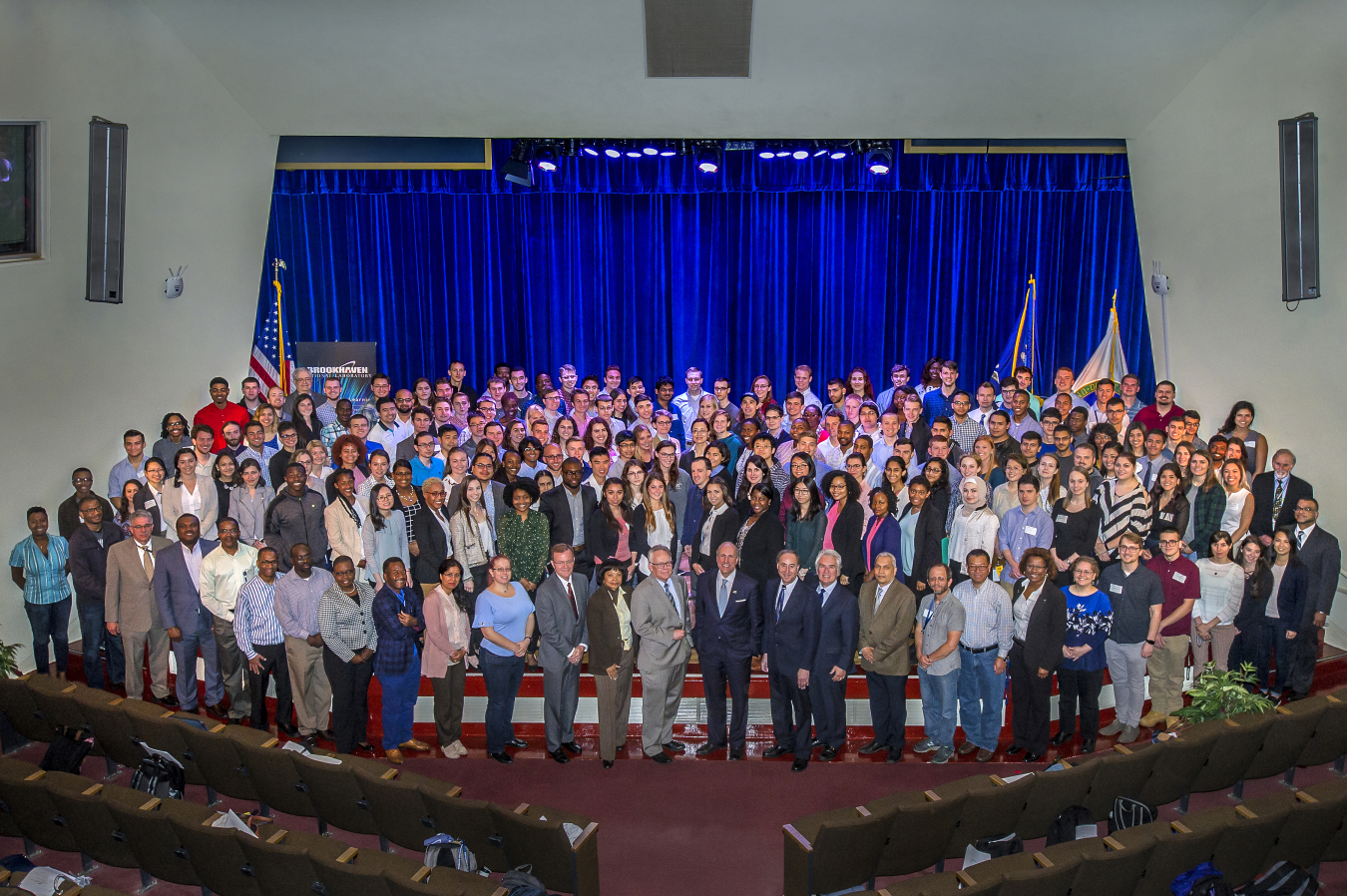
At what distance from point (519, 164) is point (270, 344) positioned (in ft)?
11.8

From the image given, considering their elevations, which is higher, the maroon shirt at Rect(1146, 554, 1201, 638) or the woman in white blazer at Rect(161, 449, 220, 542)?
the woman in white blazer at Rect(161, 449, 220, 542)

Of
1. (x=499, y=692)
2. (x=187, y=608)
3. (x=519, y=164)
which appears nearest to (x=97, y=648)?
(x=187, y=608)

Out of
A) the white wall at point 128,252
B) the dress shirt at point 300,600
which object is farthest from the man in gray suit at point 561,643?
the white wall at point 128,252

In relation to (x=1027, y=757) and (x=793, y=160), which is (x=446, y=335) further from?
(x=1027, y=757)

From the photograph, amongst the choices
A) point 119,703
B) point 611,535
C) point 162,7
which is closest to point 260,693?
point 119,703

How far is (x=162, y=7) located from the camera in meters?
8.92

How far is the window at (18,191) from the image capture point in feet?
25.4

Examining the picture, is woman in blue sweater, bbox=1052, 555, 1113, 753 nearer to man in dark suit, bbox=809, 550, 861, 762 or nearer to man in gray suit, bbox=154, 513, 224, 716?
man in dark suit, bbox=809, 550, 861, 762

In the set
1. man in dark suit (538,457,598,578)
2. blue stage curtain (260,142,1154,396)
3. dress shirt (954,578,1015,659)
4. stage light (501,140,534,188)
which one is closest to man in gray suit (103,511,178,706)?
man in dark suit (538,457,598,578)

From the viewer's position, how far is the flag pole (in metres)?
12.4

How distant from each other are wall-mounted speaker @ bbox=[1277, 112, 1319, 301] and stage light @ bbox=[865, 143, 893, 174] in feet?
13.3

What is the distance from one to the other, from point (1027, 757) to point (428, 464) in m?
4.65

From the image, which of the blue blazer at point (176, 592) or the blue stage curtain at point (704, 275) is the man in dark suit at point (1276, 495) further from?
the blue blazer at point (176, 592)

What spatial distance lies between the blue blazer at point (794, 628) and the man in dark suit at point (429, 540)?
7.45 feet
